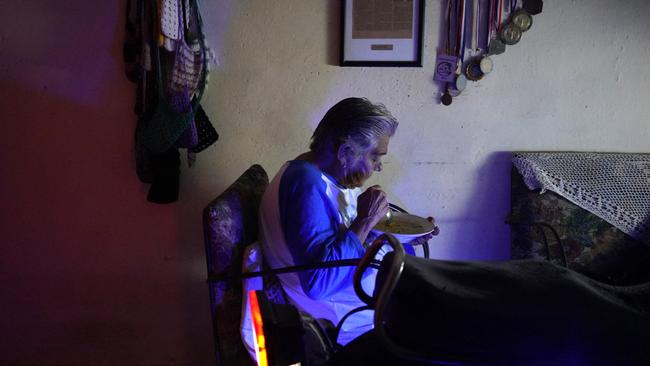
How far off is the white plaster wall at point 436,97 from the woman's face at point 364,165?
55 centimetres

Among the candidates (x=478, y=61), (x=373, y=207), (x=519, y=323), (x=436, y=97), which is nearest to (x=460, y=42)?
(x=478, y=61)

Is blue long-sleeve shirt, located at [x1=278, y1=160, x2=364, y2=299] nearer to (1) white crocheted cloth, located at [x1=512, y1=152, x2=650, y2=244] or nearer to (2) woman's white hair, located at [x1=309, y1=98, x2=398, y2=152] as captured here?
(2) woman's white hair, located at [x1=309, y1=98, x2=398, y2=152]

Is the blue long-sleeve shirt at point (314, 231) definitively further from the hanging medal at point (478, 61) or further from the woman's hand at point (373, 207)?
the hanging medal at point (478, 61)

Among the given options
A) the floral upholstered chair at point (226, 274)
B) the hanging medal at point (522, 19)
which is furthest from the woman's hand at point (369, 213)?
the hanging medal at point (522, 19)

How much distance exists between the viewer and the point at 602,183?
162cm

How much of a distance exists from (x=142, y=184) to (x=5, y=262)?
798mm

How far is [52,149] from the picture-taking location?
177 centimetres

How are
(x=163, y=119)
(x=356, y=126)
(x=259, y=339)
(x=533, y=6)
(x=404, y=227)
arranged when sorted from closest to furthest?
1. (x=259, y=339)
2. (x=356, y=126)
3. (x=404, y=227)
4. (x=163, y=119)
5. (x=533, y=6)

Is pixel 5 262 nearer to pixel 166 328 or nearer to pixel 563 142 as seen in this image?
pixel 166 328

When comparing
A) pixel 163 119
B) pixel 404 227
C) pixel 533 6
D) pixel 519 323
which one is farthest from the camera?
pixel 533 6

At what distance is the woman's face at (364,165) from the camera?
1.21 meters

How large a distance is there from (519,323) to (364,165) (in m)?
0.78

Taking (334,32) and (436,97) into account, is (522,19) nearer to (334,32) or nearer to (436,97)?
(436,97)

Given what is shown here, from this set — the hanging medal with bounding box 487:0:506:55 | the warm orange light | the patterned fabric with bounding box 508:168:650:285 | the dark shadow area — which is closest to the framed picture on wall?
the dark shadow area
